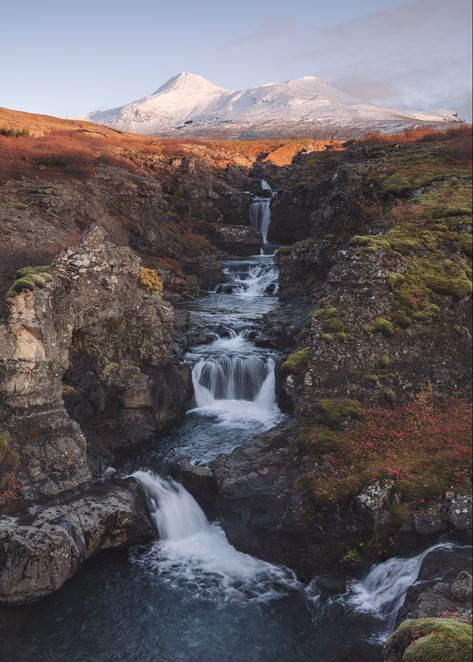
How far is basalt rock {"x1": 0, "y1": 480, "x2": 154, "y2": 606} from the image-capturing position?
55.1 ft

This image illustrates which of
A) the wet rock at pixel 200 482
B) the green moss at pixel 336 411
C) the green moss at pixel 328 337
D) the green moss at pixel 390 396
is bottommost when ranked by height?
the wet rock at pixel 200 482

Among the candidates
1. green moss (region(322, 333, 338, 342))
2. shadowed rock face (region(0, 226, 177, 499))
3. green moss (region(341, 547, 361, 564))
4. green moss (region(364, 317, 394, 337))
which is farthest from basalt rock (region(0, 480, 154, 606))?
green moss (region(364, 317, 394, 337))

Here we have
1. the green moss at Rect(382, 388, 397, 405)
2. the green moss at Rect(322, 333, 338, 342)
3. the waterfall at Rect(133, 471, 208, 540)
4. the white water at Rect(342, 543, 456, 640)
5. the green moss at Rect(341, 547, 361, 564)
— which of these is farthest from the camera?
the green moss at Rect(322, 333, 338, 342)

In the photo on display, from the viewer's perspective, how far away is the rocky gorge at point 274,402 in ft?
56.9

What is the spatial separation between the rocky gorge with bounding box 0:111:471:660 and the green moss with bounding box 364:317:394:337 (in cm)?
12

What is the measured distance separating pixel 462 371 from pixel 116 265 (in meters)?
17.6

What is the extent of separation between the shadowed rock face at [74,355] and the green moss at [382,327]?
Result: 11022 millimetres

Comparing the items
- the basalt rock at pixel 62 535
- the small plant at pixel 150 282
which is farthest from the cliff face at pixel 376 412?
the small plant at pixel 150 282

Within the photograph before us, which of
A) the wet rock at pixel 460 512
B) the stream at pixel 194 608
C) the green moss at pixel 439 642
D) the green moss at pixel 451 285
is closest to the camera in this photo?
the green moss at pixel 439 642

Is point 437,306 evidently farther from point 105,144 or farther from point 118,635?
point 105,144

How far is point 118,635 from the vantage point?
15.7 metres

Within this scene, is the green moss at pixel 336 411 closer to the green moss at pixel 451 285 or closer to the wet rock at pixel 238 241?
the green moss at pixel 451 285

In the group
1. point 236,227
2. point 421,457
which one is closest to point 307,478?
point 421,457

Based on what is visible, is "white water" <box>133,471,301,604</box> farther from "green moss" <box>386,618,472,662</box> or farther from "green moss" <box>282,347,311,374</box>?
"green moss" <box>386,618,472,662</box>
